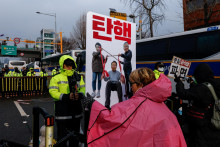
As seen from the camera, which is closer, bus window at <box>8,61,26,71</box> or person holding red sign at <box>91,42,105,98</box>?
person holding red sign at <box>91,42,105,98</box>

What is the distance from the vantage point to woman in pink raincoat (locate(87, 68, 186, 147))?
1.62 m

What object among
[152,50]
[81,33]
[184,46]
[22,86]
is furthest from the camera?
[81,33]

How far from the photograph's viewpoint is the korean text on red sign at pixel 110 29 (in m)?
3.58

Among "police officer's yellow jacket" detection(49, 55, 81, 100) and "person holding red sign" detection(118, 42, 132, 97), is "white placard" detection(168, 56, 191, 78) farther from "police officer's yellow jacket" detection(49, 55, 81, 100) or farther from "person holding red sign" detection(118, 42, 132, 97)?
"police officer's yellow jacket" detection(49, 55, 81, 100)

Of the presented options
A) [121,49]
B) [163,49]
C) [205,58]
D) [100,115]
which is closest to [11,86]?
[163,49]

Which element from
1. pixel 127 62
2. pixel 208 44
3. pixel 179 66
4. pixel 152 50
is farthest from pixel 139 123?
pixel 152 50

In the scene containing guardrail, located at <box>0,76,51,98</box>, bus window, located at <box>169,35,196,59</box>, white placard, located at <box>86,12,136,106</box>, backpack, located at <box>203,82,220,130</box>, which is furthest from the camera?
guardrail, located at <box>0,76,51,98</box>

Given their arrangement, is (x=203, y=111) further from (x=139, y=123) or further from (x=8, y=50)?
(x=8, y=50)

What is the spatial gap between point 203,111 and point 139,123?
4.91ft

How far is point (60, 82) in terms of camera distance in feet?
10.3

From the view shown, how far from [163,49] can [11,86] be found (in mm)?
8807

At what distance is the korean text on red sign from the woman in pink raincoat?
2075 mm

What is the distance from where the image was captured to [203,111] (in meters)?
2.70

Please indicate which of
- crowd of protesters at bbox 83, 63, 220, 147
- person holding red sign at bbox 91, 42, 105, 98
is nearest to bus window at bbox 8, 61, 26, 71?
person holding red sign at bbox 91, 42, 105, 98
